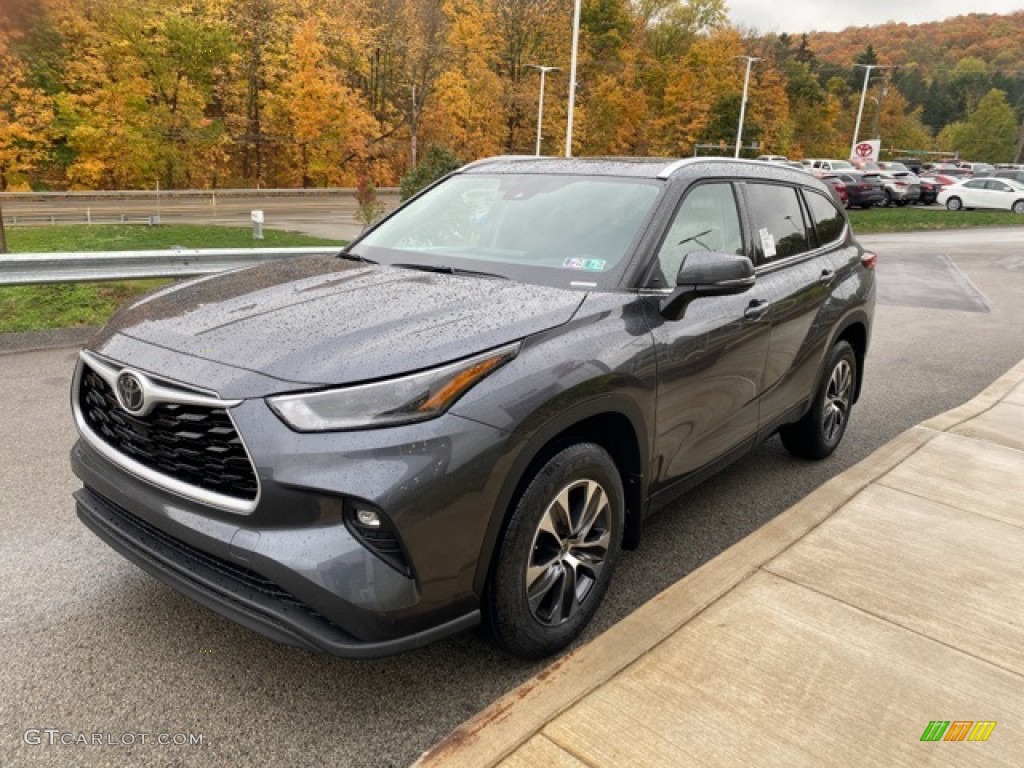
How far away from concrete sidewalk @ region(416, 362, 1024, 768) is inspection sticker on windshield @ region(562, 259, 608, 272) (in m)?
1.33

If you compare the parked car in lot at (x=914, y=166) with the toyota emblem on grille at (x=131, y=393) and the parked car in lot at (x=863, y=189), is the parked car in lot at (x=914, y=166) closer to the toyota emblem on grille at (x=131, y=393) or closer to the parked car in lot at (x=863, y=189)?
the parked car in lot at (x=863, y=189)

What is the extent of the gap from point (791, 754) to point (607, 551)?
3.14ft

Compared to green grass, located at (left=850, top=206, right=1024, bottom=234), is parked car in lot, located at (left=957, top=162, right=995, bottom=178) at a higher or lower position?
higher

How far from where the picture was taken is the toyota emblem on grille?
2457mm

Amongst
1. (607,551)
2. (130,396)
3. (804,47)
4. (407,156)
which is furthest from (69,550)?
(804,47)

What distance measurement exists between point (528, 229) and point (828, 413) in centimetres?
255

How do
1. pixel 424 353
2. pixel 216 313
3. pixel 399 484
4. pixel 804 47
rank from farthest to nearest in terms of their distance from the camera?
1. pixel 804 47
2. pixel 216 313
3. pixel 424 353
4. pixel 399 484

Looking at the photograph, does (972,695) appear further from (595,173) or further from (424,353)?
(595,173)

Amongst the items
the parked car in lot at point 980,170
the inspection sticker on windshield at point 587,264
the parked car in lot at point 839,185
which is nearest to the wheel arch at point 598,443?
the inspection sticker on windshield at point 587,264

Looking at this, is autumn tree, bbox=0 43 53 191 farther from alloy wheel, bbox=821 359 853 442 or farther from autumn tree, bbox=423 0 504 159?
autumn tree, bbox=423 0 504 159

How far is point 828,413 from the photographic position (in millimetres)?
4961

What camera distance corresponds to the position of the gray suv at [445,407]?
222 cm

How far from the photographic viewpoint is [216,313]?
109 inches

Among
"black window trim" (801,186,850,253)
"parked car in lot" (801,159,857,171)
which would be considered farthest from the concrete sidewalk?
"parked car in lot" (801,159,857,171)
